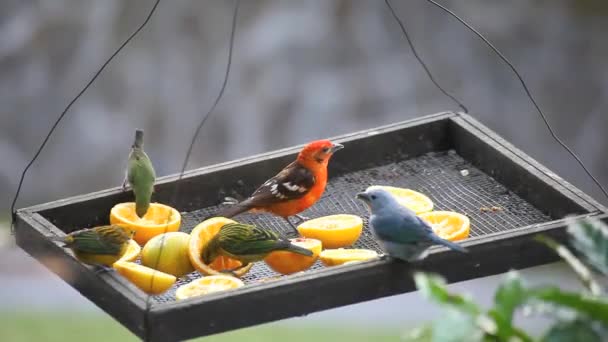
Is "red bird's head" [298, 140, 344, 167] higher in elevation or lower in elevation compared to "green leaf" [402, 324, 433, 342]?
lower

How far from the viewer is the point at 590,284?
10.4 feet

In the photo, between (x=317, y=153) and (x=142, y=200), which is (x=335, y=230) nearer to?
(x=317, y=153)

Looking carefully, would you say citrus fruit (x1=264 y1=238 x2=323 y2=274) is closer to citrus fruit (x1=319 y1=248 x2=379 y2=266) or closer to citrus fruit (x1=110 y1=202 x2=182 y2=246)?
citrus fruit (x1=319 y1=248 x2=379 y2=266)

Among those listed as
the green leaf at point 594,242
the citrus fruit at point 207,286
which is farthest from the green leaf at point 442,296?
the citrus fruit at point 207,286

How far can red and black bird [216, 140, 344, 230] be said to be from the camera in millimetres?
4684

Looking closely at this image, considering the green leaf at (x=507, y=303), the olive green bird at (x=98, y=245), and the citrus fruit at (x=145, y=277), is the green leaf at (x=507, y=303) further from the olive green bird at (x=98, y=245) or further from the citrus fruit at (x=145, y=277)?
the olive green bird at (x=98, y=245)

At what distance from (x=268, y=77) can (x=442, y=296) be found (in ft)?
20.1

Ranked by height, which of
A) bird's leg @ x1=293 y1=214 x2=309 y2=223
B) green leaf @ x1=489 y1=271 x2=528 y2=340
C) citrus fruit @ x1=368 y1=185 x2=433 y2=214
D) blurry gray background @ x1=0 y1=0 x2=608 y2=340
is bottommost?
blurry gray background @ x1=0 y1=0 x2=608 y2=340

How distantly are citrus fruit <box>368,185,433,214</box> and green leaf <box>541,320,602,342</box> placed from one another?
1.76 m

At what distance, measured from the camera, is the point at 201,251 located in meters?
4.34

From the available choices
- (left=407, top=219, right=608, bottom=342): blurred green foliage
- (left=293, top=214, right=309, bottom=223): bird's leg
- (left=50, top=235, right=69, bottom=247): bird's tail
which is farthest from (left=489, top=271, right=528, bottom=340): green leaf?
(left=293, top=214, right=309, bottom=223): bird's leg

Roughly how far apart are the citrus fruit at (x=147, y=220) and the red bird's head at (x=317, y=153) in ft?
1.61

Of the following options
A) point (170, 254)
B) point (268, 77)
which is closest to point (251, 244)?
point (170, 254)

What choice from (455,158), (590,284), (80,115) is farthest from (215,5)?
(590,284)
